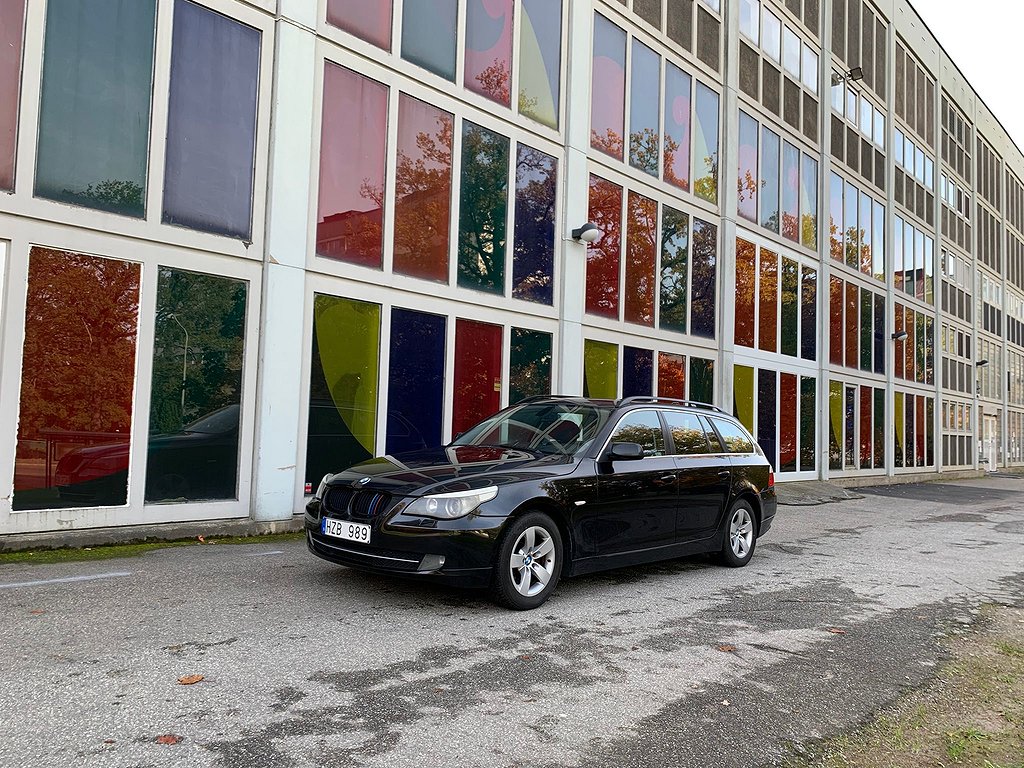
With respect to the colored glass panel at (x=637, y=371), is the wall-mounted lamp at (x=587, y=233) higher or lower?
higher

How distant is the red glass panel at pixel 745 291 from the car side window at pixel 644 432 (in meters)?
12.1

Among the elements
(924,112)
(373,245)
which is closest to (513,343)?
(373,245)

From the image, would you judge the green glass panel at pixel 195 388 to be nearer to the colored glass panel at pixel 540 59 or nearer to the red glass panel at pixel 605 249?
the colored glass panel at pixel 540 59

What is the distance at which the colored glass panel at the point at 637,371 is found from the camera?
1547 cm

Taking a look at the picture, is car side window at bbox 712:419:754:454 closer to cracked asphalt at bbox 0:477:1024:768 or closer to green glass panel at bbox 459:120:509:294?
cracked asphalt at bbox 0:477:1024:768

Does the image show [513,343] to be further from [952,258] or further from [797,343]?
[952,258]

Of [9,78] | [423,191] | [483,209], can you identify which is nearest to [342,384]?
[423,191]

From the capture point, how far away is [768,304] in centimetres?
2000

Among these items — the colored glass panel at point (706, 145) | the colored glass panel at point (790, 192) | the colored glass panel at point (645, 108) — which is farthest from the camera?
the colored glass panel at point (790, 192)

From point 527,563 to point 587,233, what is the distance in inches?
347

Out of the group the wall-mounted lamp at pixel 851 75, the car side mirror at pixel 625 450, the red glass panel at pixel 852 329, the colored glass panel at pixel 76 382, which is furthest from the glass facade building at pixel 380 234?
the car side mirror at pixel 625 450

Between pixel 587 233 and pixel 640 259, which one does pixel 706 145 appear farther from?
pixel 587 233

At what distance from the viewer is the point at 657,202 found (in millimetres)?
16484

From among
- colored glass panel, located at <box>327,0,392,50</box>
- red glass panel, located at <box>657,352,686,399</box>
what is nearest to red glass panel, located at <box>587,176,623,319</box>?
red glass panel, located at <box>657,352,686,399</box>
